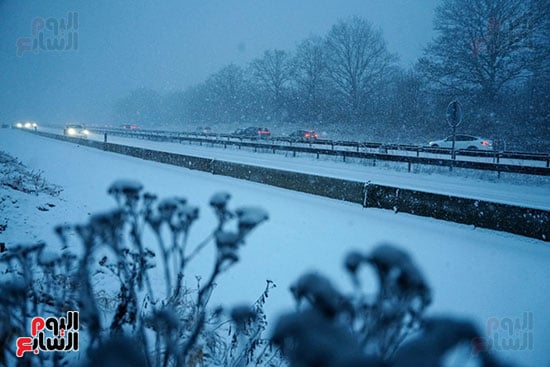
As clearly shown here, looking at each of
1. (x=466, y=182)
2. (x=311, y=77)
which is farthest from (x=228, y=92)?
(x=466, y=182)

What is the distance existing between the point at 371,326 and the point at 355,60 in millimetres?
58159

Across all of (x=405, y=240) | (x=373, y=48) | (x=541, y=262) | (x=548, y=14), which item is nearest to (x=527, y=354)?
(x=541, y=262)

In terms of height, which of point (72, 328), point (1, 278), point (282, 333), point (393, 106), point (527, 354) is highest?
point (393, 106)

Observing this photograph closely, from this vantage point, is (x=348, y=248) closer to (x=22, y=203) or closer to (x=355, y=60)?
(x=22, y=203)

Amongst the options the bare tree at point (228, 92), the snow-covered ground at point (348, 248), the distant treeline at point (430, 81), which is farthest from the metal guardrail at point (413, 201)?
the bare tree at point (228, 92)

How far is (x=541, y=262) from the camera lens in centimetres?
586

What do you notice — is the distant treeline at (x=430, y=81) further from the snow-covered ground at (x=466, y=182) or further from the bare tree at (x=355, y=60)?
the snow-covered ground at (x=466, y=182)

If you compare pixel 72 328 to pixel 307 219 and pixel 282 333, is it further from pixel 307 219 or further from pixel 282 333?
pixel 307 219

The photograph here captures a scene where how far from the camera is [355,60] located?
54812 millimetres

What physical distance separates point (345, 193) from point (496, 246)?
4374mm

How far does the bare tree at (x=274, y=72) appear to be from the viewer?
71.8 metres

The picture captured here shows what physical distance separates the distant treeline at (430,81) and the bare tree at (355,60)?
148 millimetres

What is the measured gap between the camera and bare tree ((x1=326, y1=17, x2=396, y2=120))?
174ft

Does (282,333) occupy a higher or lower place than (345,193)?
higher
